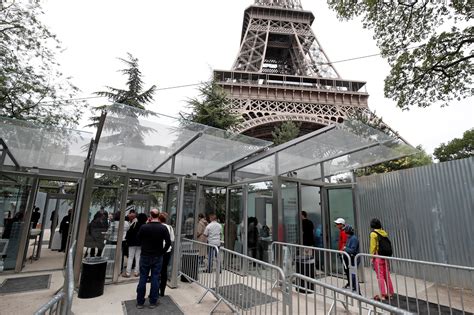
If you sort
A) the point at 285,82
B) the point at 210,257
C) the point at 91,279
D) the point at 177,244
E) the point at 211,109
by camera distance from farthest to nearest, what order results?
the point at 285,82 → the point at 211,109 → the point at 177,244 → the point at 210,257 → the point at 91,279

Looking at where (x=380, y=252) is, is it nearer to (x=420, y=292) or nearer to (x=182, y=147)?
(x=420, y=292)

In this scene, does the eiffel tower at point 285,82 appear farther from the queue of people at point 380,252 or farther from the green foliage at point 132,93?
the queue of people at point 380,252

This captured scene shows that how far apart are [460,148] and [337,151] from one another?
28.0 m

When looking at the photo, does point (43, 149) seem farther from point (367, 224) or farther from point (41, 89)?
point (367, 224)

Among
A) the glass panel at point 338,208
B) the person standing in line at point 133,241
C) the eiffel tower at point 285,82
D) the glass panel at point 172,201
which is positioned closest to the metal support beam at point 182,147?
the glass panel at point 172,201

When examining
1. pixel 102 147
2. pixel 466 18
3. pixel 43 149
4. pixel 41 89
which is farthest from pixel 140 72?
pixel 466 18

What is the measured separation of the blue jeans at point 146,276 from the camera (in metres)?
3.92

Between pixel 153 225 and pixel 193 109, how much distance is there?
6891 mm

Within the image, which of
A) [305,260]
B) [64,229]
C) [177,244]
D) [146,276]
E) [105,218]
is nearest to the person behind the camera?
[146,276]

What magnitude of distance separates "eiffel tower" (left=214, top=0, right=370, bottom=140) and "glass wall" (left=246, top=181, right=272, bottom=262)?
9.73m

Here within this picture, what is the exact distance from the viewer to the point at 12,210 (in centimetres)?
652

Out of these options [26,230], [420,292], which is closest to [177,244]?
[26,230]

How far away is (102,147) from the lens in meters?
4.97

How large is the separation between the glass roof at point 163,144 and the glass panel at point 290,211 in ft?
4.90
